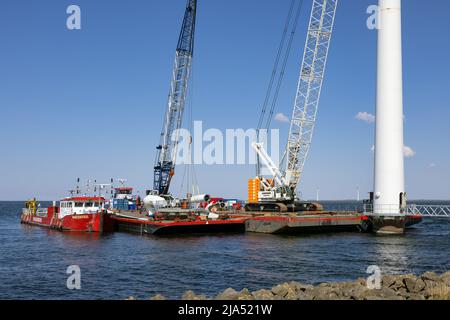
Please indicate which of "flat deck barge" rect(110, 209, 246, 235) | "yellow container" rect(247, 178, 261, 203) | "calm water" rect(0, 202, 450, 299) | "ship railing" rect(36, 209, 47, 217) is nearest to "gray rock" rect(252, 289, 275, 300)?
"calm water" rect(0, 202, 450, 299)

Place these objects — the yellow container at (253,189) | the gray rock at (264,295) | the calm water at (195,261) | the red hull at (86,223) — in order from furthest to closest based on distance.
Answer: the yellow container at (253,189) → the red hull at (86,223) → the calm water at (195,261) → the gray rock at (264,295)

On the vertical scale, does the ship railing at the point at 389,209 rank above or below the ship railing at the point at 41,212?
above

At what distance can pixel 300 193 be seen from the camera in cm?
9388

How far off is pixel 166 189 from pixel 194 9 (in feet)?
152

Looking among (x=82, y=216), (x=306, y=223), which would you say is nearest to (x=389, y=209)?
(x=306, y=223)

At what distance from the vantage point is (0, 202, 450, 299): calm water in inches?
1387

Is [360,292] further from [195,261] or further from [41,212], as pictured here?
[41,212]

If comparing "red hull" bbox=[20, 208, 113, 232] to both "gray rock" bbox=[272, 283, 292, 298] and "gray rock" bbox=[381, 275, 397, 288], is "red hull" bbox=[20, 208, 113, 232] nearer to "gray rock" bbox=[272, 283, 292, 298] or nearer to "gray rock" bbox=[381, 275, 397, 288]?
"gray rock" bbox=[272, 283, 292, 298]

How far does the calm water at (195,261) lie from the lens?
→ 35.2 m

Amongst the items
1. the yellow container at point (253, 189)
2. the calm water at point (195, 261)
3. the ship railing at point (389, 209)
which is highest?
the yellow container at point (253, 189)

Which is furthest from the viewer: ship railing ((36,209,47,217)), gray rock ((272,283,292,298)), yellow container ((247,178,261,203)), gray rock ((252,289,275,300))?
ship railing ((36,209,47,217))

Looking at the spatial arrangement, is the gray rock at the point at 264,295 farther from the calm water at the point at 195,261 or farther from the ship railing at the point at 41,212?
the ship railing at the point at 41,212

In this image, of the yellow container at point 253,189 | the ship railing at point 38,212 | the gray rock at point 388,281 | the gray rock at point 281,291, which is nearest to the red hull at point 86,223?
the ship railing at point 38,212
